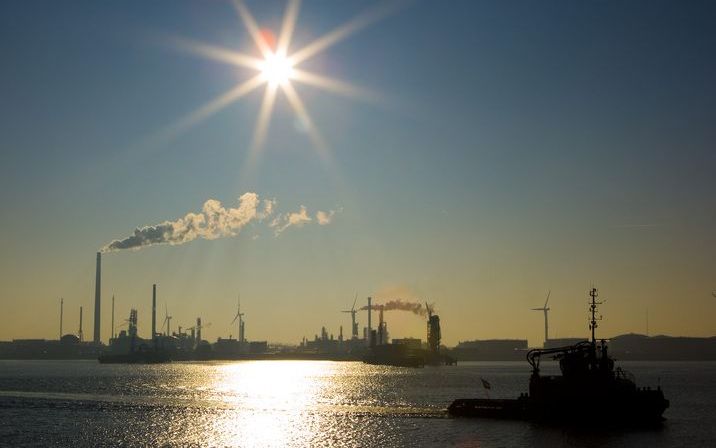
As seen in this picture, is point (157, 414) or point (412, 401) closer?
point (157, 414)

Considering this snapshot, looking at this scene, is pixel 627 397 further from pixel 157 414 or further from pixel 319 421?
pixel 157 414

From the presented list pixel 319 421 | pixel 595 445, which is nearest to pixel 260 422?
pixel 319 421

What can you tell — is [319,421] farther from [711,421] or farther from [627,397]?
[711,421]

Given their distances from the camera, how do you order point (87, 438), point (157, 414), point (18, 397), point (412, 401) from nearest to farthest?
point (87, 438) → point (157, 414) → point (412, 401) → point (18, 397)

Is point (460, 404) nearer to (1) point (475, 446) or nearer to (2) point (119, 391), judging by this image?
(1) point (475, 446)

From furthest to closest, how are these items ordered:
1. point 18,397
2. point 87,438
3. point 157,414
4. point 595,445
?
point 18,397 < point 157,414 < point 87,438 < point 595,445

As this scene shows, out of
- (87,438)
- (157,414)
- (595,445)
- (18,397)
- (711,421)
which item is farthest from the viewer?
(18,397)

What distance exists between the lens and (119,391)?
176m

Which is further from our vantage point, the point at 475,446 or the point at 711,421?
the point at 711,421

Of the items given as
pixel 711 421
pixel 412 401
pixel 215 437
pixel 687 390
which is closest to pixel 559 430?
pixel 711 421

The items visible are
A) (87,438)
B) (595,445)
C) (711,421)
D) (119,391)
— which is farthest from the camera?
(119,391)

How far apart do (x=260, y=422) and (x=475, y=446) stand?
38336mm

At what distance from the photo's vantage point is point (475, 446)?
8338 cm

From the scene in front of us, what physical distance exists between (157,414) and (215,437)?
2957cm
